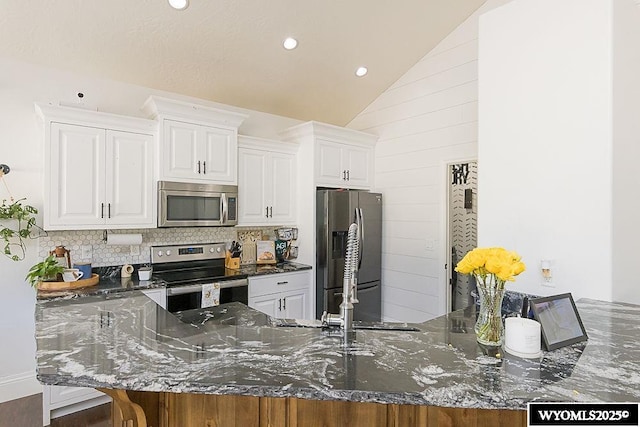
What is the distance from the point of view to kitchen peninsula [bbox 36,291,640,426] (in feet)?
3.24

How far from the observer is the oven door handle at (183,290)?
3.08 metres

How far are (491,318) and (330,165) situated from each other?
10.1 feet

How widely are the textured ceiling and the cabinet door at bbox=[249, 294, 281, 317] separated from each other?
2.16m

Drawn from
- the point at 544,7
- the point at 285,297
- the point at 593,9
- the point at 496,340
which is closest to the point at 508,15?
the point at 544,7

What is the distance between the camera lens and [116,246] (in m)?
3.41

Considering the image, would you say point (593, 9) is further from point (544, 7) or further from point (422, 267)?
point (422, 267)

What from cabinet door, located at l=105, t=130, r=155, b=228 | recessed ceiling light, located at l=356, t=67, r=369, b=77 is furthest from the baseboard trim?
recessed ceiling light, located at l=356, t=67, r=369, b=77

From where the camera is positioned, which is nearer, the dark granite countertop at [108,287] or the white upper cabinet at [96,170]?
the dark granite countertop at [108,287]

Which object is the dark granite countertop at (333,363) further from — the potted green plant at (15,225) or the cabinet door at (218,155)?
the cabinet door at (218,155)

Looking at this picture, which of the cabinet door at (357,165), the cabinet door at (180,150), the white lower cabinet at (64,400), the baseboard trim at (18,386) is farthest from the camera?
the cabinet door at (357,165)

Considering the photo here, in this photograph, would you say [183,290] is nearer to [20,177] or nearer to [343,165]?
[20,177]

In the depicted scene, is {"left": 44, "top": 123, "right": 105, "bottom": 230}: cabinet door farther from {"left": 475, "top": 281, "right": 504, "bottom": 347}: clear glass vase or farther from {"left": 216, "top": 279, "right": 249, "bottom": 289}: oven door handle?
{"left": 475, "top": 281, "right": 504, "bottom": 347}: clear glass vase

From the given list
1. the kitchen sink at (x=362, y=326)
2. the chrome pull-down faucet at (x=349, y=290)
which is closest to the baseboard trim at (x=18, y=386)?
the kitchen sink at (x=362, y=326)

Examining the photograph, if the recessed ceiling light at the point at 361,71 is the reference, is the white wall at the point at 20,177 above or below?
below
